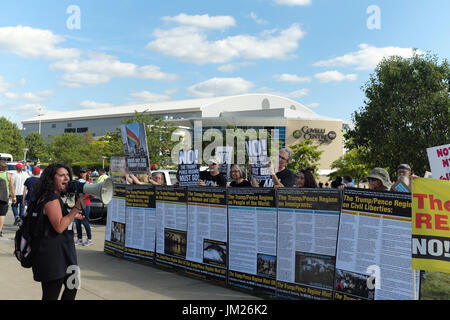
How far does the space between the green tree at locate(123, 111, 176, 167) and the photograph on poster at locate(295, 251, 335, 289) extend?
30885 mm

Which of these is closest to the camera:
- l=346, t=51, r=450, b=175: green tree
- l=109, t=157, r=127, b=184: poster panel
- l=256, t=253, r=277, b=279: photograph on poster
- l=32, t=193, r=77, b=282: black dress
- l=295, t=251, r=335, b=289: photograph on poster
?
l=32, t=193, r=77, b=282: black dress

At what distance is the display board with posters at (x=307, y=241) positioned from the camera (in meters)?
5.02

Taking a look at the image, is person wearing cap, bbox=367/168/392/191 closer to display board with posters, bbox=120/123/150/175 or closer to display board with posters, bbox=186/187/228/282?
display board with posters, bbox=186/187/228/282

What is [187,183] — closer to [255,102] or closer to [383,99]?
[383,99]

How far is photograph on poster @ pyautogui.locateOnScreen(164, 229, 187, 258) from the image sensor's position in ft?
23.0

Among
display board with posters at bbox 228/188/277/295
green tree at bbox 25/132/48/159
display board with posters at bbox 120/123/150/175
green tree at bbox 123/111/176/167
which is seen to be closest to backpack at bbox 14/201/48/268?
display board with posters at bbox 228/188/277/295

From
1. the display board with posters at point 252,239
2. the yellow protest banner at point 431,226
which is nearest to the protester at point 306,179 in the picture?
the display board with posters at point 252,239

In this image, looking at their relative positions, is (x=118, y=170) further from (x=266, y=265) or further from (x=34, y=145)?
(x=34, y=145)

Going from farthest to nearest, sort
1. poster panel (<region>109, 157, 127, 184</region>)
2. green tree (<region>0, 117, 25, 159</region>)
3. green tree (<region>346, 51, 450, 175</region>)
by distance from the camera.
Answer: green tree (<region>0, 117, 25, 159</region>) < green tree (<region>346, 51, 450, 175</region>) < poster panel (<region>109, 157, 127, 184</region>)

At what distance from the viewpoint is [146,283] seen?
6.41 metres

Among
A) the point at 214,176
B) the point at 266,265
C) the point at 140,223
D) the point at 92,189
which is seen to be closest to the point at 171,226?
the point at 140,223

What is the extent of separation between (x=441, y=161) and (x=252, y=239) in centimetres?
263

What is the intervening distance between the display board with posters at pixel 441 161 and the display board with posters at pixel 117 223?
5.39m

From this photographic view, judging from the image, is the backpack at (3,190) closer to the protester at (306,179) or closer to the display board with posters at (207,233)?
the display board with posters at (207,233)
